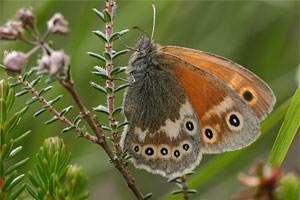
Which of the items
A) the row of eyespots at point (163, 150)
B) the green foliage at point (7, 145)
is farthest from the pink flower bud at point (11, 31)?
the row of eyespots at point (163, 150)

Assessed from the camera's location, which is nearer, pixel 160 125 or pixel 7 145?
pixel 7 145

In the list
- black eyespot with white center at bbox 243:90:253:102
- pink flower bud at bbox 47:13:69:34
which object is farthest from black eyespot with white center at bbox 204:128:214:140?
pink flower bud at bbox 47:13:69:34

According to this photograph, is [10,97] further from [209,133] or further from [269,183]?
[209,133]

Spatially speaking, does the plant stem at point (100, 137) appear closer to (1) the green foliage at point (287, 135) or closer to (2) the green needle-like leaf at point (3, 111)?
(2) the green needle-like leaf at point (3, 111)

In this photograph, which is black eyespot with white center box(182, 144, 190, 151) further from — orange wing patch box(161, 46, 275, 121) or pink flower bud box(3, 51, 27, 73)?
pink flower bud box(3, 51, 27, 73)

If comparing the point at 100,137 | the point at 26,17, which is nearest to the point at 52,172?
the point at 100,137

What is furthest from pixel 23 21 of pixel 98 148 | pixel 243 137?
pixel 98 148
